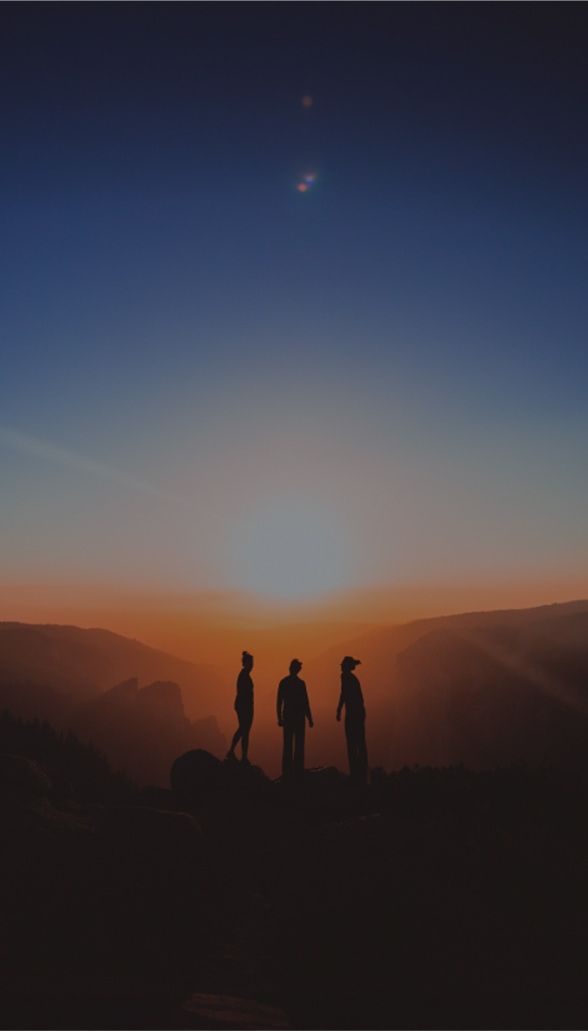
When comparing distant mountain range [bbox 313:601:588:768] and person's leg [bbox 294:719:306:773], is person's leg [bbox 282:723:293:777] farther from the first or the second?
distant mountain range [bbox 313:601:588:768]

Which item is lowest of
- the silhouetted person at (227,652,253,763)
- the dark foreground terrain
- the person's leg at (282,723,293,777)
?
the dark foreground terrain

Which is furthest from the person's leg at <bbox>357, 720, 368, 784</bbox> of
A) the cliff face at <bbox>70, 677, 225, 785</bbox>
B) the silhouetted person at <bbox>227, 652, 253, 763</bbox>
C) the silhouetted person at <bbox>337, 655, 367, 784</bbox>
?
the cliff face at <bbox>70, 677, 225, 785</bbox>

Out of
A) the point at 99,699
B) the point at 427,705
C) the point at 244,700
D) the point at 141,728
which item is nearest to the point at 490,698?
the point at 427,705

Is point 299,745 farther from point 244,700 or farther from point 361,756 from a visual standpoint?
point 244,700

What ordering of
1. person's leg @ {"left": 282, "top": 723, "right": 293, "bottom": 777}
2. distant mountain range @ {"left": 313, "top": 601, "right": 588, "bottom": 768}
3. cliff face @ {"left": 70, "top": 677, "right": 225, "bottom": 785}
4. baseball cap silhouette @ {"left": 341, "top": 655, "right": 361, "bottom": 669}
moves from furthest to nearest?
cliff face @ {"left": 70, "top": 677, "right": 225, "bottom": 785} → distant mountain range @ {"left": 313, "top": 601, "right": 588, "bottom": 768} → person's leg @ {"left": 282, "top": 723, "right": 293, "bottom": 777} → baseball cap silhouette @ {"left": 341, "top": 655, "right": 361, "bottom": 669}

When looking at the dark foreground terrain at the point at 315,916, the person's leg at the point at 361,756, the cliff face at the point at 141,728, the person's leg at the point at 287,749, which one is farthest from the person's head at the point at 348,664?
the cliff face at the point at 141,728

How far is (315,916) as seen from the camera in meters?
6.14

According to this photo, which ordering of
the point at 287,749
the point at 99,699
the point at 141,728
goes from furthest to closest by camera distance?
1. the point at 99,699
2. the point at 141,728
3. the point at 287,749

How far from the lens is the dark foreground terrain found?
4.35 m

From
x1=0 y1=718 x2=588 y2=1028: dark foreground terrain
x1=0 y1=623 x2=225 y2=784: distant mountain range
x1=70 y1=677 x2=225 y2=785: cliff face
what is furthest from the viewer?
x1=0 y1=623 x2=225 y2=784: distant mountain range

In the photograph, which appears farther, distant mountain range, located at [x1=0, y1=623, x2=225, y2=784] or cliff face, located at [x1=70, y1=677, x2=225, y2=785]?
distant mountain range, located at [x1=0, y1=623, x2=225, y2=784]

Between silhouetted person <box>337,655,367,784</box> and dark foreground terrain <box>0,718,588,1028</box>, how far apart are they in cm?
312

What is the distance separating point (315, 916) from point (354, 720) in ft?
24.8

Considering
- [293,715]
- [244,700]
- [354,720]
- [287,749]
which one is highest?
[244,700]
